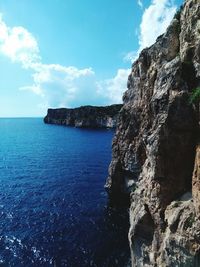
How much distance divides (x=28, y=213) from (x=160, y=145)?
105 feet

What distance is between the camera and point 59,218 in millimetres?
48156

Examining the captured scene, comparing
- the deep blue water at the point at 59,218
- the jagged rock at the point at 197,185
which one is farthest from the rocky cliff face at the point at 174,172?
the deep blue water at the point at 59,218

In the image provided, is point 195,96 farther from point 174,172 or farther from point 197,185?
point 197,185

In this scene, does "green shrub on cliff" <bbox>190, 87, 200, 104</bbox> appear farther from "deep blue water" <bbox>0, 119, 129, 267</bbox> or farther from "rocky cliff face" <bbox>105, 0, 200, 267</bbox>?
"deep blue water" <bbox>0, 119, 129, 267</bbox>

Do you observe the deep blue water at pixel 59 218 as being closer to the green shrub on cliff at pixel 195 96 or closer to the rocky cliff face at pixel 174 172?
the rocky cliff face at pixel 174 172

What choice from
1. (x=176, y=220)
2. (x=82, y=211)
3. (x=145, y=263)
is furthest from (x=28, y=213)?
(x=176, y=220)

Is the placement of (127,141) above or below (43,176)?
above

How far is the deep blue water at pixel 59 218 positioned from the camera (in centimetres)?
3744

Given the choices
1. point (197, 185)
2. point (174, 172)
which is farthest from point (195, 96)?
point (197, 185)

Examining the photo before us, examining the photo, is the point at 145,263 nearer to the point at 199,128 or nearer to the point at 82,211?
the point at 199,128

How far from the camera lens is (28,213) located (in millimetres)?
49938

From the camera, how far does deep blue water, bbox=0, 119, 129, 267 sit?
1474 inches

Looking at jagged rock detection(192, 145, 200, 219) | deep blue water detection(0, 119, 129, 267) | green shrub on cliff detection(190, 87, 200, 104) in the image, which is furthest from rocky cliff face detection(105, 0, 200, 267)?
deep blue water detection(0, 119, 129, 267)

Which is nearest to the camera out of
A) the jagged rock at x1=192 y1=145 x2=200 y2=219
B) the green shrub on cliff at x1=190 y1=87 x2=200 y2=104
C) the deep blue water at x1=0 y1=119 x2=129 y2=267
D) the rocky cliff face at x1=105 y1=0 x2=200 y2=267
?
the jagged rock at x1=192 y1=145 x2=200 y2=219
